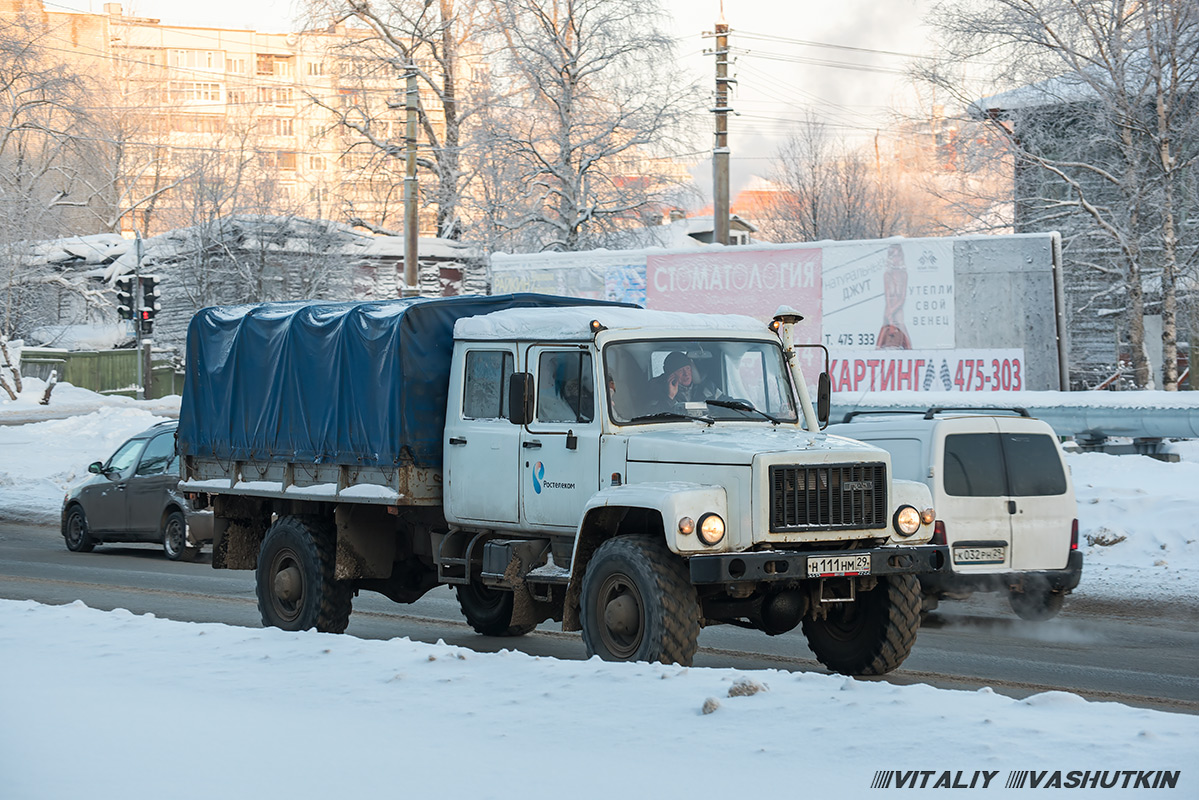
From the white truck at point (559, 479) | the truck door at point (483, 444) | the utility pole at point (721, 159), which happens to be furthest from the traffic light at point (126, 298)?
the truck door at point (483, 444)

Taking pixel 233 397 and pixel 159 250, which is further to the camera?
pixel 159 250

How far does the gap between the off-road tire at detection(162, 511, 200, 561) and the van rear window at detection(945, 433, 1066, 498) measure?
32.5 feet

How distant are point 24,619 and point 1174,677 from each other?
26.8 ft

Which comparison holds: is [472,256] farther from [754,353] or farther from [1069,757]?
[1069,757]

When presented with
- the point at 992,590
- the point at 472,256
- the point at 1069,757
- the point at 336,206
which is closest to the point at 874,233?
the point at 472,256

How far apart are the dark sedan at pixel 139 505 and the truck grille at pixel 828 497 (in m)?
10.4

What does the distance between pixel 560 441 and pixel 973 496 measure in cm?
404

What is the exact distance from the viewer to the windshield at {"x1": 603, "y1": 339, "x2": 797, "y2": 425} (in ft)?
30.4

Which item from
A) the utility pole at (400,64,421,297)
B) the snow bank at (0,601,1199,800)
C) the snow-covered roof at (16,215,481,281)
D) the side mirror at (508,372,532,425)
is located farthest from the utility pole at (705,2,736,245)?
the snow-covered roof at (16,215,481,281)

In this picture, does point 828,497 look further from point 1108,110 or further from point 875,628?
point 1108,110

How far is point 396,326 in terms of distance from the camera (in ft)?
34.2

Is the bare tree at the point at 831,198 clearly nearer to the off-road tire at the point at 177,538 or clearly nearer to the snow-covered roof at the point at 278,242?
the snow-covered roof at the point at 278,242

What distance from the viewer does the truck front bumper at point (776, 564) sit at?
26.5 ft

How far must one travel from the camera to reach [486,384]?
1024cm
